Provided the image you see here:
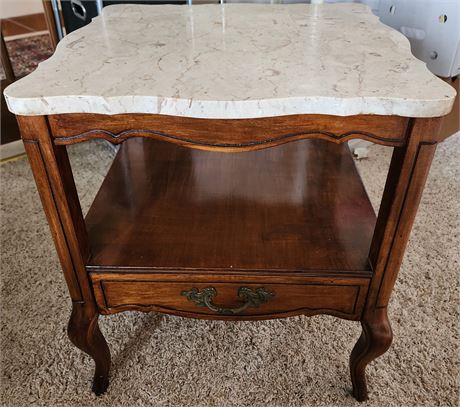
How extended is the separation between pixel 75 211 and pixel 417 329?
749mm

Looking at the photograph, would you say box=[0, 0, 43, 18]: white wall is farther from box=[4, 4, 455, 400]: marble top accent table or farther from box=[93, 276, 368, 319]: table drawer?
box=[93, 276, 368, 319]: table drawer

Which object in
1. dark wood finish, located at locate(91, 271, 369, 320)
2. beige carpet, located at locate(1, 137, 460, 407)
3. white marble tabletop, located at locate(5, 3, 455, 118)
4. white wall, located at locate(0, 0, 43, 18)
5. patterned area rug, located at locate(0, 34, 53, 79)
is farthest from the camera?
white wall, located at locate(0, 0, 43, 18)

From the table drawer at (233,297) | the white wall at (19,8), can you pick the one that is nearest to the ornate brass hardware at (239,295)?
the table drawer at (233,297)

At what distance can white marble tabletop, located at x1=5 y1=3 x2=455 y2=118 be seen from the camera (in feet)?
1.84

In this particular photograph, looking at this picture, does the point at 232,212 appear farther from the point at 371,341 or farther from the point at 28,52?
the point at 28,52

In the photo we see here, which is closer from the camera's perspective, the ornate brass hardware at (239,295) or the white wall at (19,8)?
the ornate brass hardware at (239,295)

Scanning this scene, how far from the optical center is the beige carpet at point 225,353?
2.80 ft

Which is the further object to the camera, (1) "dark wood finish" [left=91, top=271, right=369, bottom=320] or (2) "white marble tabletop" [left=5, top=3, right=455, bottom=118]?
(1) "dark wood finish" [left=91, top=271, right=369, bottom=320]

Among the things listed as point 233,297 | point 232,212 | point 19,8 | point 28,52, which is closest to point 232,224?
point 232,212

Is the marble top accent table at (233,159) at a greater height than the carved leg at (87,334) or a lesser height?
greater

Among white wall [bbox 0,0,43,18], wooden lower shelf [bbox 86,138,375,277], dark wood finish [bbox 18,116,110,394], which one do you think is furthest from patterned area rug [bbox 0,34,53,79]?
dark wood finish [bbox 18,116,110,394]

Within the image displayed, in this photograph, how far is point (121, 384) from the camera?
87 centimetres

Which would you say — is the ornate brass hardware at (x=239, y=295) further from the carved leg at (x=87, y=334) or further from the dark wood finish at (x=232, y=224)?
the carved leg at (x=87, y=334)

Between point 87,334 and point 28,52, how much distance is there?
188 centimetres
